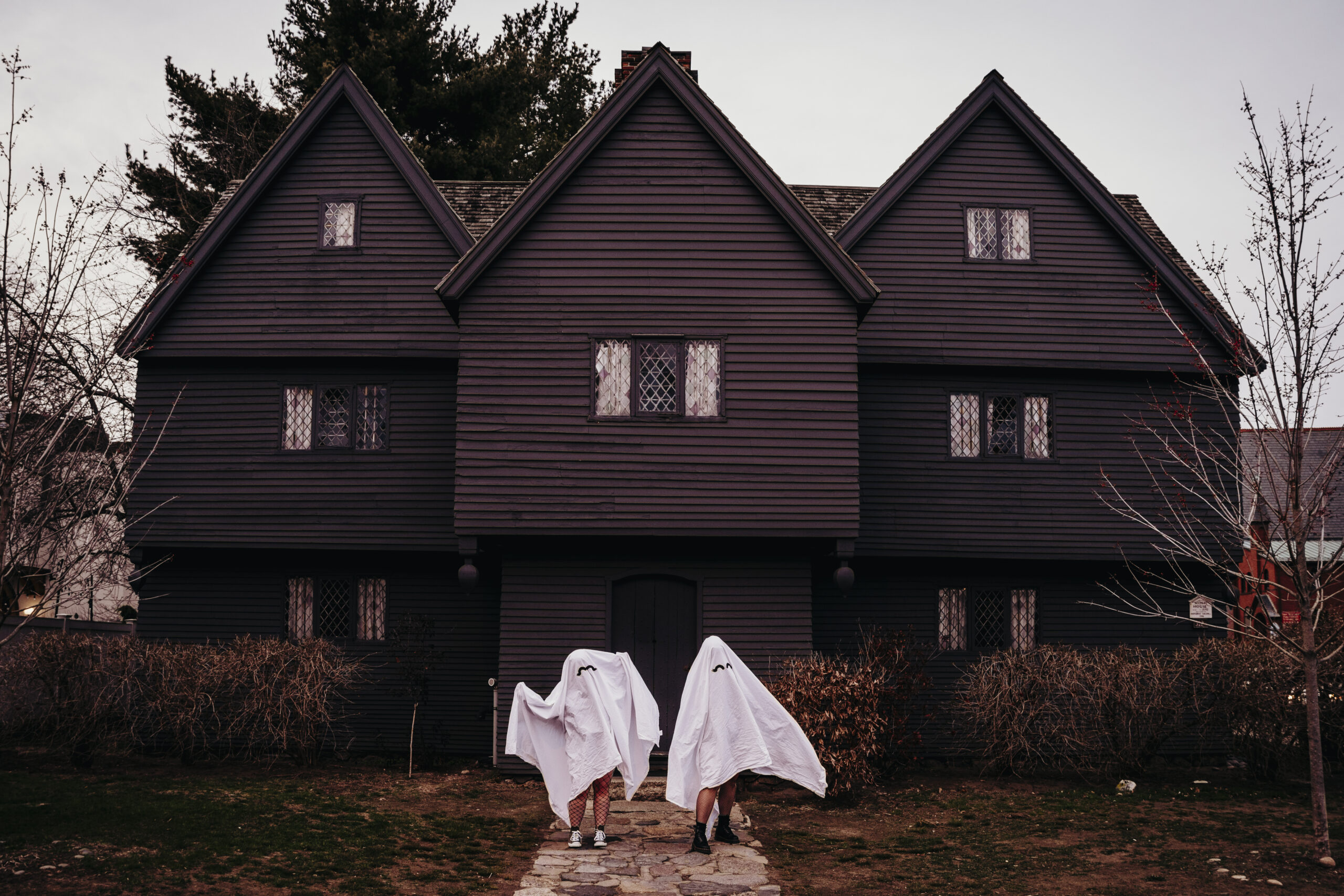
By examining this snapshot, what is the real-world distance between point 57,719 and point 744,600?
9.79m

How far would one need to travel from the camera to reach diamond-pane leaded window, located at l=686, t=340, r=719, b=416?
16422 mm

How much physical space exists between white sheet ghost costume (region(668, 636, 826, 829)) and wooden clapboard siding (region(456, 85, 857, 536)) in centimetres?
492

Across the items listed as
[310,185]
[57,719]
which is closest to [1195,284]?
[310,185]

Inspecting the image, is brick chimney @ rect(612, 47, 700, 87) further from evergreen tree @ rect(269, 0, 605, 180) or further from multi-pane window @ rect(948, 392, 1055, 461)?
evergreen tree @ rect(269, 0, 605, 180)

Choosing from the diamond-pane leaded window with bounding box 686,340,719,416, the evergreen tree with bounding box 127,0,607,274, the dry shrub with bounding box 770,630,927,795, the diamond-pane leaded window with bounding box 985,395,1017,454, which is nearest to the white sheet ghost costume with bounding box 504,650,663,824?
the dry shrub with bounding box 770,630,927,795

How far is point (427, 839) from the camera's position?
11891mm

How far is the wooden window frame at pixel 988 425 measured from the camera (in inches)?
735

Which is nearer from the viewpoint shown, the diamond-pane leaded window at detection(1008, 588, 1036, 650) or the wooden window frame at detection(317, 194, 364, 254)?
the diamond-pane leaded window at detection(1008, 588, 1036, 650)

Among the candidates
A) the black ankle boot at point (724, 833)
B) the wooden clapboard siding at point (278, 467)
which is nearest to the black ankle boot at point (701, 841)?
the black ankle boot at point (724, 833)

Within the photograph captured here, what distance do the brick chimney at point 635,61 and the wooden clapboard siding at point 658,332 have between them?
1.25 m

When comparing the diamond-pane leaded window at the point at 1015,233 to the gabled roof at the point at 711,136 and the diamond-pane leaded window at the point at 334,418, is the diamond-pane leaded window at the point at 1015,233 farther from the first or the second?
the diamond-pane leaded window at the point at 334,418

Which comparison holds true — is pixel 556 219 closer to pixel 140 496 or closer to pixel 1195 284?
pixel 140 496

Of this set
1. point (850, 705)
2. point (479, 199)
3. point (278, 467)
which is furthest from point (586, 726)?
point (479, 199)

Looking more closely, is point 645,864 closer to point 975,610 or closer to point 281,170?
point 975,610
